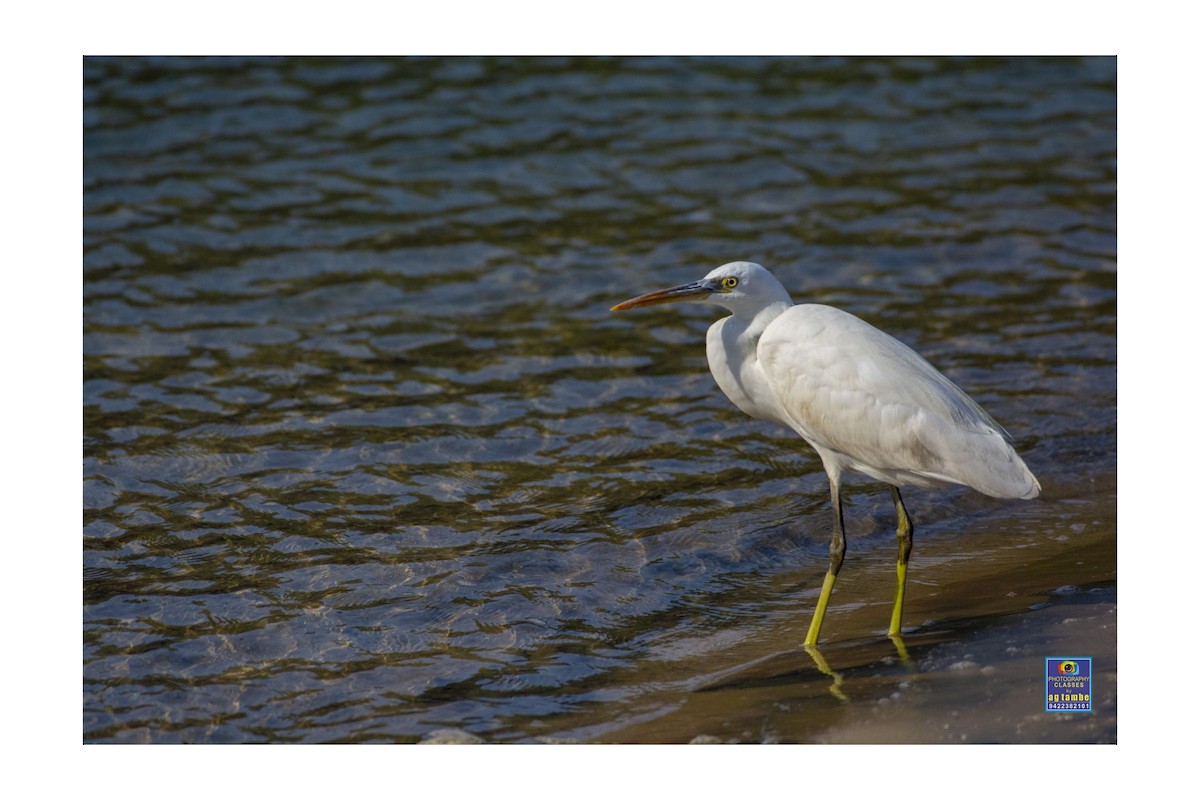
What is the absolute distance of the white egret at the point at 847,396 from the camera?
5.28m

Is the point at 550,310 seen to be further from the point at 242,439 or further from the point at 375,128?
the point at 375,128

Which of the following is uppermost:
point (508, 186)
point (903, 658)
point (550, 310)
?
point (508, 186)

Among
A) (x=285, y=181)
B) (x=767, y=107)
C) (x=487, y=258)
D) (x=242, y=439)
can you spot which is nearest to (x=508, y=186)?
(x=487, y=258)

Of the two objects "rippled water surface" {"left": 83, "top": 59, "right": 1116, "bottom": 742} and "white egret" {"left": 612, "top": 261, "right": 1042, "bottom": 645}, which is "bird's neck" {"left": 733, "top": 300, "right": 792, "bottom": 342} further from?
"rippled water surface" {"left": 83, "top": 59, "right": 1116, "bottom": 742}

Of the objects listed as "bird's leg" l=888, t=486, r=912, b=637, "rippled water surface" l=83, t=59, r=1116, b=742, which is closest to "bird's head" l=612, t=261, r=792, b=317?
"bird's leg" l=888, t=486, r=912, b=637

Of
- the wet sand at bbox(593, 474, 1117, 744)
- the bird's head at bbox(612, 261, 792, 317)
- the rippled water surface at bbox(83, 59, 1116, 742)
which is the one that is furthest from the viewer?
the bird's head at bbox(612, 261, 792, 317)

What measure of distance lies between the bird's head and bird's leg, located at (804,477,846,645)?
90 centimetres

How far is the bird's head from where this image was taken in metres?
5.60

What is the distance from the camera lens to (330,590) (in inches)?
231

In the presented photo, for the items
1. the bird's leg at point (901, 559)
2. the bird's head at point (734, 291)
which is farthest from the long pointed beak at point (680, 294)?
the bird's leg at point (901, 559)

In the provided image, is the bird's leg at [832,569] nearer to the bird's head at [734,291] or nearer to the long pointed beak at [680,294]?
the bird's head at [734,291]

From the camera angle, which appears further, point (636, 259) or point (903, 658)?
point (636, 259)

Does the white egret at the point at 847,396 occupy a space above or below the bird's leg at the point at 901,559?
above

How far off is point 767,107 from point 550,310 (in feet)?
13.1
